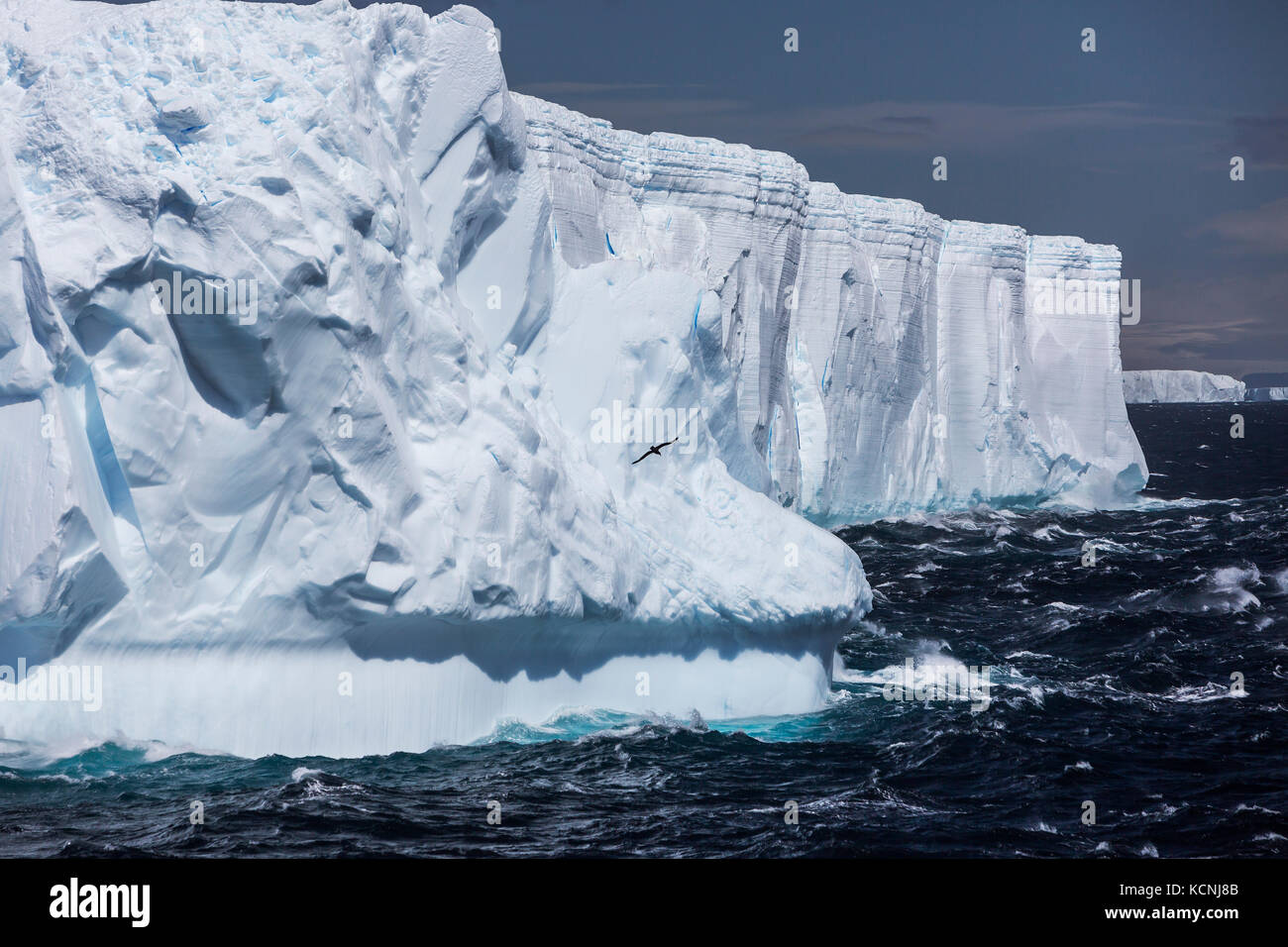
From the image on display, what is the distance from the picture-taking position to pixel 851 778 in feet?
44.1

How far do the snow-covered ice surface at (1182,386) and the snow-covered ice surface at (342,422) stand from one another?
98819 mm

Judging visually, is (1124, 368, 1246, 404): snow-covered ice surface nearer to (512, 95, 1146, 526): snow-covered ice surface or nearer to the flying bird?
(512, 95, 1146, 526): snow-covered ice surface

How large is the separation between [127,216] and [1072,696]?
39.2 ft

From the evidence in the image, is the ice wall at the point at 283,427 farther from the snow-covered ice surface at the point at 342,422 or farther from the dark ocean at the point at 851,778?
the dark ocean at the point at 851,778

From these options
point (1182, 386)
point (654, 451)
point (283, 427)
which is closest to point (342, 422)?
point (283, 427)

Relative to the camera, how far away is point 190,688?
12367 mm

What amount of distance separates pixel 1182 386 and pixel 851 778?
104m

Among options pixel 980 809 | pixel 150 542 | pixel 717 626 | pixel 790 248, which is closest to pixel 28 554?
pixel 150 542

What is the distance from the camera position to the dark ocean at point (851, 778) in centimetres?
1095

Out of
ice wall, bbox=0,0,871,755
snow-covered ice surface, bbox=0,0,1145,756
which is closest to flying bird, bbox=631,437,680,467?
snow-covered ice surface, bbox=0,0,1145,756

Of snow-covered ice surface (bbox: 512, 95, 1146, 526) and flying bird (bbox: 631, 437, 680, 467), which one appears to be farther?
snow-covered ice surface (bbox: 512, 95, 1146, 526)

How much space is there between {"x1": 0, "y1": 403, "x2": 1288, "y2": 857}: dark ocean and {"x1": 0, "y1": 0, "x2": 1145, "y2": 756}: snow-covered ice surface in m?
0.69

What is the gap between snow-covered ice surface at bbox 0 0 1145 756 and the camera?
39.2 feet

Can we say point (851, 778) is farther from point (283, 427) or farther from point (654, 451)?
point (283, 427)
